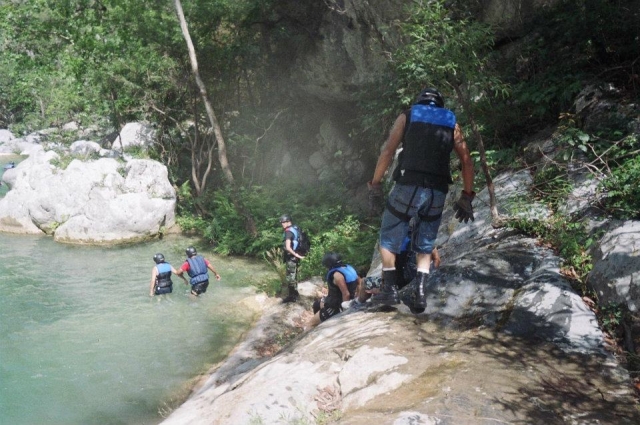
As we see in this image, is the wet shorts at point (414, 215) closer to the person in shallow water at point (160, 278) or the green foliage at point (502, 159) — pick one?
the green foliage at point (502, 159)

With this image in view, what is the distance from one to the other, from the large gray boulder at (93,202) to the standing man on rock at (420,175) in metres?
12.9

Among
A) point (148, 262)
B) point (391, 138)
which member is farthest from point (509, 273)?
point (148, 262)

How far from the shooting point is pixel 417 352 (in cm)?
400

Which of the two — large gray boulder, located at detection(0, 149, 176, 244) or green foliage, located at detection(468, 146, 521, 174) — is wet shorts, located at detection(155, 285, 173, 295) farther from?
green foliage, located at detection(468, 146, 521, 174)

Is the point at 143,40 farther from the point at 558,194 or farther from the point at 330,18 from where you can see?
the point at 558,194

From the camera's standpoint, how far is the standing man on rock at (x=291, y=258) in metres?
10.2

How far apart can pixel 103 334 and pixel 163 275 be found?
180 cm

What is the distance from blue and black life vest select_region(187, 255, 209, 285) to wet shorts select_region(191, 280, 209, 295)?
8 centimetres

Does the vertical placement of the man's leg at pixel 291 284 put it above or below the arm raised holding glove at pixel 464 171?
below

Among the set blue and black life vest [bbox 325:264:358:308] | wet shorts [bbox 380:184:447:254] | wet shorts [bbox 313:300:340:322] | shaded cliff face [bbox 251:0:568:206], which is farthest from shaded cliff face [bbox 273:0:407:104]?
wet shorts [bbox 380:184:447:254]

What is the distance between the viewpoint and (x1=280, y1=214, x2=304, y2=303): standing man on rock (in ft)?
33.4

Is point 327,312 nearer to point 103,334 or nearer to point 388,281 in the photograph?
point 388,281

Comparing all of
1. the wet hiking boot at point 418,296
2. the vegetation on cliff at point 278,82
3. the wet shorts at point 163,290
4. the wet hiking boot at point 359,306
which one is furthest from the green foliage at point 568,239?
the wet shorts at point 163,290

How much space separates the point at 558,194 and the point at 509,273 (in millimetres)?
1435
